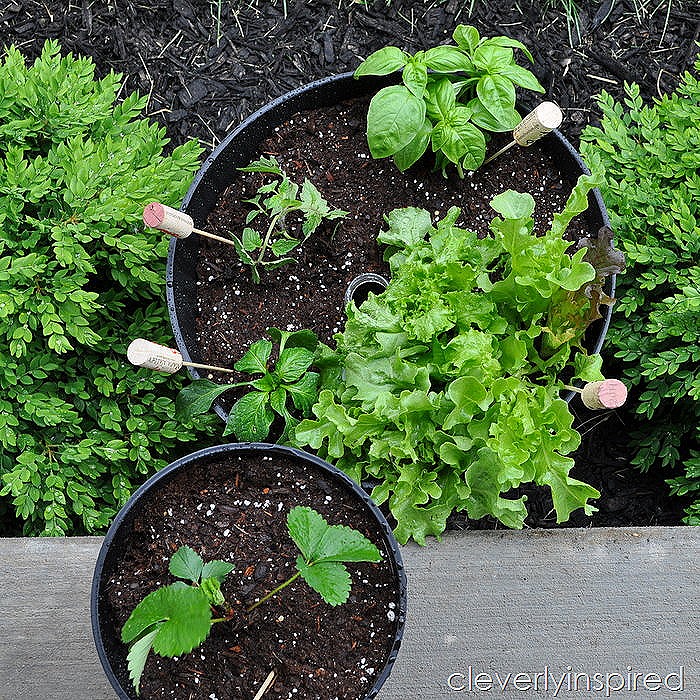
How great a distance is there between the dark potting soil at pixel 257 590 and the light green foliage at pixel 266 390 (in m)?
0.08

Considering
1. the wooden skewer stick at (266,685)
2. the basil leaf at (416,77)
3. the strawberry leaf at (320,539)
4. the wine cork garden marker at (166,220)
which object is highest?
the basil leaf at (416,77)

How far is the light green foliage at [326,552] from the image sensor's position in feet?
4.12

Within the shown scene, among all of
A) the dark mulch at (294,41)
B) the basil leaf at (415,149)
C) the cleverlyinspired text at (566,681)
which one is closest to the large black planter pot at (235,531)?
the cleverlyinspired text at (566,681)

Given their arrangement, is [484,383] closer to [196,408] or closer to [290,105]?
[196,408]

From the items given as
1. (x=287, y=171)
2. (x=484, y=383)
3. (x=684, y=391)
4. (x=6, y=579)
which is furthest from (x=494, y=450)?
(x=6, y=579)

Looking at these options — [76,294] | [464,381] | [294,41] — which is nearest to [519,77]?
[464,381]

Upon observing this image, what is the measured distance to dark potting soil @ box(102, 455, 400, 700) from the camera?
1.44m

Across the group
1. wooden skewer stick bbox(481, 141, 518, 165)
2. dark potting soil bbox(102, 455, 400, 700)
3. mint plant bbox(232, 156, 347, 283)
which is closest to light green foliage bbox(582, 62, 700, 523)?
wooden skewer stick bbox(481, 141, 518, 165)

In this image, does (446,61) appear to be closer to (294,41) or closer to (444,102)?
(444,102)

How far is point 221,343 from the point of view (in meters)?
1.86

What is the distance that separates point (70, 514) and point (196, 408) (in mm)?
515

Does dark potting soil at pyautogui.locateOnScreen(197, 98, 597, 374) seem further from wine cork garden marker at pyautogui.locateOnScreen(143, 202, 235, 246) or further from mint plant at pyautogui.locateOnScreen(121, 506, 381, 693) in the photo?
mint plant at pyautogui.locateOnScreen(121, 506, 381, 693)

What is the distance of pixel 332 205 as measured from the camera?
6.32ft

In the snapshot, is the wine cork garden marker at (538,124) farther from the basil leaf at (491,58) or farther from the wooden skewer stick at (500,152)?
the basil leaf at (491,58)
